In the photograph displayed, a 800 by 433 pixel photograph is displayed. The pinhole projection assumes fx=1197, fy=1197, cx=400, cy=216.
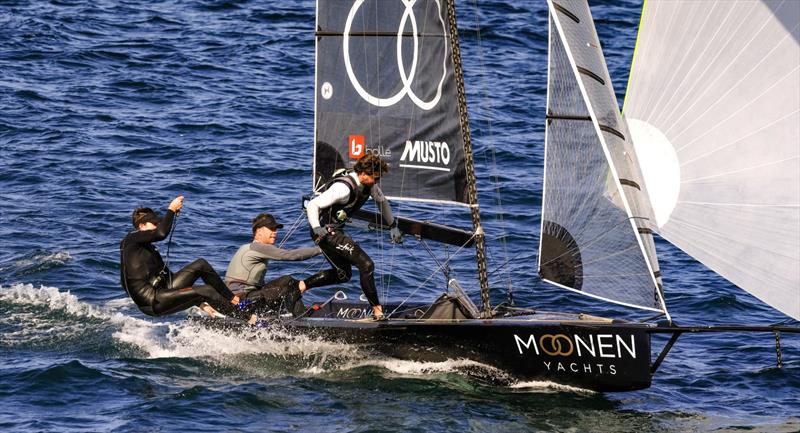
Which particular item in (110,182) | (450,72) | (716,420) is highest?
(450,72)

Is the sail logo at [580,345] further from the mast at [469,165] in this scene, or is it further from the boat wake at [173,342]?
the mast at [469,165]

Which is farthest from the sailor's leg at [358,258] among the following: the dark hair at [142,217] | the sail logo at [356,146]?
the dark hair at [142,217]

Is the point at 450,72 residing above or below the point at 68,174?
above

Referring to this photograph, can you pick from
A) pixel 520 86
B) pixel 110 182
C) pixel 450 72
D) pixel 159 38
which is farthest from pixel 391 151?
pixel 159 38

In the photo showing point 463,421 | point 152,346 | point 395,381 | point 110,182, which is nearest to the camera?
point 463,421

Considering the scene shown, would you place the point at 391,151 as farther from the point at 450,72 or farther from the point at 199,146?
the point at 199,146

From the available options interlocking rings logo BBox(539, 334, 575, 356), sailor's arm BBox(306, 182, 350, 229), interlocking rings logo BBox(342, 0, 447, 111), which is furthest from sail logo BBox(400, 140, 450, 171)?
interlocking rings logo BBox(539, 334, 575, 356)

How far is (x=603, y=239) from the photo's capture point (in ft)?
36.8

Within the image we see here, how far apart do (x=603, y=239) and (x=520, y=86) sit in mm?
13922

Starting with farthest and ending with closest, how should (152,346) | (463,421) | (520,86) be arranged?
(520,86) → (152,346) → (463,421)

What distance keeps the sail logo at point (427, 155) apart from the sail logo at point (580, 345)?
2.11m

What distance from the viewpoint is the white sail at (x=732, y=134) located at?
1055 cm

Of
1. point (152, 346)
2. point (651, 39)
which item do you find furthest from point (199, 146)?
point (651, 39)

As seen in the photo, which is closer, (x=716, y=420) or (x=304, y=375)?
(x=716, y=420)
